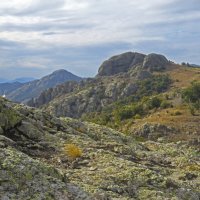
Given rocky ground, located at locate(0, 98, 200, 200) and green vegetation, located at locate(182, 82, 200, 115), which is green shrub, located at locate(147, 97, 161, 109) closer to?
green vegetation, located at locate(182, 82, 200, 115)

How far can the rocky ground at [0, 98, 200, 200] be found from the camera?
12938 mm

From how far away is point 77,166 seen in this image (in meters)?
16.7

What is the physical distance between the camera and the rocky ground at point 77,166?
12938 mm

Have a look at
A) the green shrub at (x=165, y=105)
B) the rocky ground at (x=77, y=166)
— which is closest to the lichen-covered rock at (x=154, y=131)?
the green shrub at (x=165, y=105)

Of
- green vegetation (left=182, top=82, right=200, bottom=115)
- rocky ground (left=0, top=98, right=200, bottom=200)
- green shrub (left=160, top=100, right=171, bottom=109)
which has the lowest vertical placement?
green shrub (left=160, top=100, right=171, bottom=109)

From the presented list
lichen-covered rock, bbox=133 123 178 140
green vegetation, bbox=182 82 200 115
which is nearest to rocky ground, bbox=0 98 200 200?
lichen-covered rock, bbox=133 123 178 140

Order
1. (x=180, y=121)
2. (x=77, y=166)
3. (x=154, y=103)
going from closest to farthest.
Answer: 1. (x=77, y=166)
2. (x=180, y=121)
3. (x=154, y=103)

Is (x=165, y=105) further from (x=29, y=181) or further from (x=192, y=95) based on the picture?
(x=29, y=181)

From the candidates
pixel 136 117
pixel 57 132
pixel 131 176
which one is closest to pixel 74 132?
pixel 57 132

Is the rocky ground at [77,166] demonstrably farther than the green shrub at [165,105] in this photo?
No

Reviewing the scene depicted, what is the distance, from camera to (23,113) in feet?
70.0

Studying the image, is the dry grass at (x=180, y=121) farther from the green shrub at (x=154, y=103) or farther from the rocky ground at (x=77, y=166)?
the rocky ground at (x=77, y=166)

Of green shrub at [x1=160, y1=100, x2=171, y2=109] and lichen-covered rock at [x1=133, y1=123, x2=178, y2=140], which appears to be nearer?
lichen-covered rock at [x1=133, y1=123, x2=178, y2=140]

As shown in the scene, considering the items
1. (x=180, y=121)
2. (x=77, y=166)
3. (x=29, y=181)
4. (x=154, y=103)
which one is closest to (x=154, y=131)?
(x=180, y=121)
